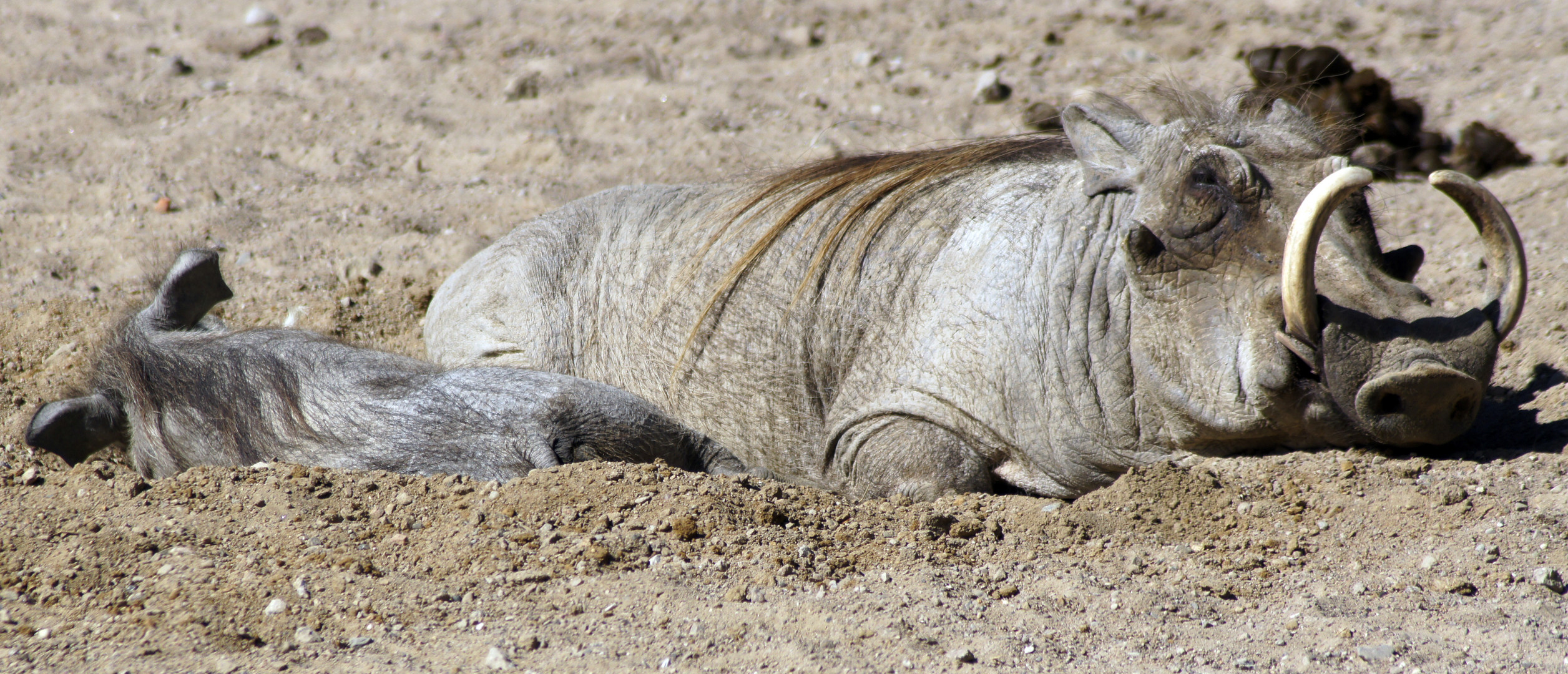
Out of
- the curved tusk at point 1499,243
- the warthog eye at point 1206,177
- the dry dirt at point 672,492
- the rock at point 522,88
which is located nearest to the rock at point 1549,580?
the dry dirt at point 672,492

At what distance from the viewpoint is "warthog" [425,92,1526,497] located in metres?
2.46

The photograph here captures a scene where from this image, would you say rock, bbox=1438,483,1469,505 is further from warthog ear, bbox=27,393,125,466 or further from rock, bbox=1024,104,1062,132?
warthog ear, bbox=27,393,125,466

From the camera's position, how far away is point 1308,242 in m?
2.33

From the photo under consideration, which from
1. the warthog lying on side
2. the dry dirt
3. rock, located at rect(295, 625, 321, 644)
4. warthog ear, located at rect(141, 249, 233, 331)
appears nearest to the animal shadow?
the dry dirt

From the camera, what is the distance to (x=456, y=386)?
3162 mm

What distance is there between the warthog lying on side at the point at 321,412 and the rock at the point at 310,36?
3682 millimetres

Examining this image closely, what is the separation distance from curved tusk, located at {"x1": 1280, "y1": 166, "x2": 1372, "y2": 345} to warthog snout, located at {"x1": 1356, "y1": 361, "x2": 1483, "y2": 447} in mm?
193

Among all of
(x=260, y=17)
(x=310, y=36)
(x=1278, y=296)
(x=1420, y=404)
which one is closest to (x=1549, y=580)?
(x=1420, y=404)

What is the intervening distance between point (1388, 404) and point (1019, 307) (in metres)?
0.85

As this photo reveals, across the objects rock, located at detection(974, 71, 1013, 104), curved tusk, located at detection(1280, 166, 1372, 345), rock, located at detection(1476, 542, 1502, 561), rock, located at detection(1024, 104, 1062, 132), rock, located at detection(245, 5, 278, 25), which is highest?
rock, located at detection(245, 5, 278, 25)

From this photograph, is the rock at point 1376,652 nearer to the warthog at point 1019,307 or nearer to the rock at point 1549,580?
the rock at point 1549,580

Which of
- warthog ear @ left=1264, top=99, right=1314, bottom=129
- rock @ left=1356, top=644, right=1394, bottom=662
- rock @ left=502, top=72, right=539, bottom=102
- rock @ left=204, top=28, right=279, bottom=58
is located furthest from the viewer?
rock @ left=204, top=28, right=279, bottom=58

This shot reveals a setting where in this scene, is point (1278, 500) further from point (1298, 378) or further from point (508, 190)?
point (508, 190)

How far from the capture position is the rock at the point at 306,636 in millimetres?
2125
